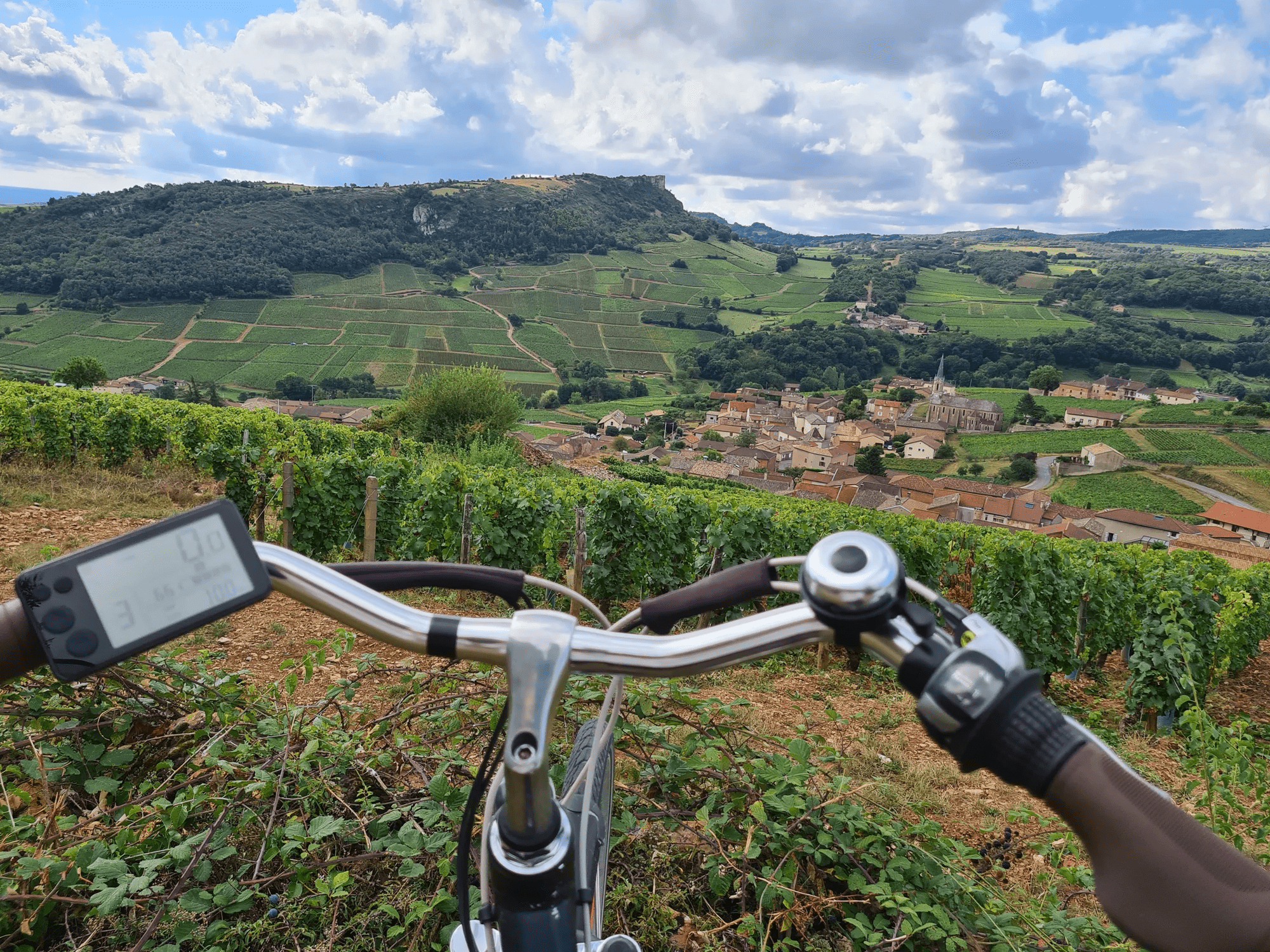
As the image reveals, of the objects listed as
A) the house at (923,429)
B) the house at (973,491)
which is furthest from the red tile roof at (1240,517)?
the house at (923,429)

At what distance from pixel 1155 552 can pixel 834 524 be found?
4571mm

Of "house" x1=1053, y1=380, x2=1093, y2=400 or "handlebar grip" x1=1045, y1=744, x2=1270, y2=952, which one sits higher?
"handlebar grip" x1=1045, y1=744, x2=1270, y2=952

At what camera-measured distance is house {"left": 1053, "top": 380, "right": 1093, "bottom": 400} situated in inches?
3723

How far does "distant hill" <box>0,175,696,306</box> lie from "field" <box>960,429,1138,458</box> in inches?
3635

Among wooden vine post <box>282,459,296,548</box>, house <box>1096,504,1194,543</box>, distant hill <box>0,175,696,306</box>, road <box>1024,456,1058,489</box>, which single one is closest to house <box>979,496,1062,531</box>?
house <box>1096,504,1194,543</box>

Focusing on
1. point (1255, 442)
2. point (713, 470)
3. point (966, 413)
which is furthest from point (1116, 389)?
point (713, 470)

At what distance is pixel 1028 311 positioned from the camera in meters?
126

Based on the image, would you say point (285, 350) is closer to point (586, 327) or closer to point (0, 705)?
point (586, 327)

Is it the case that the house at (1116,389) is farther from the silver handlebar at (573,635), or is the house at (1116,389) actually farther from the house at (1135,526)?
the silver handlebar at (573,635)

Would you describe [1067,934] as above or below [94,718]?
below

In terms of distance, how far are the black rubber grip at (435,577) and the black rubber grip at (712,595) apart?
0.76 ft

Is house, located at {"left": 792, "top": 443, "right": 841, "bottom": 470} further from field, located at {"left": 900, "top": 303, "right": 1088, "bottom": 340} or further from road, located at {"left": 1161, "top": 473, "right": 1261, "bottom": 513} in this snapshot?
field, located at {"left": 900, "top": 303, "right": 1088, "bottom": 340}

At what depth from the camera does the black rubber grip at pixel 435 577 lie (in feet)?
3.88

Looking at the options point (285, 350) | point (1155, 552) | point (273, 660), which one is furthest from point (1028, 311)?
point (273, 660)
